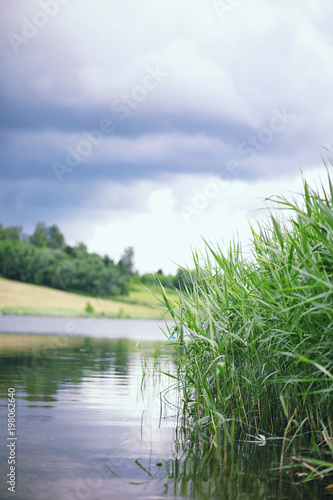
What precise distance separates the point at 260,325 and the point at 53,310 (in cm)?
6481

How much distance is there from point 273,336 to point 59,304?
69075 mm

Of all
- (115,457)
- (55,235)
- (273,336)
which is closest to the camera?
(273,336)

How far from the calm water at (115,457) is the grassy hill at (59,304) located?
5288cm

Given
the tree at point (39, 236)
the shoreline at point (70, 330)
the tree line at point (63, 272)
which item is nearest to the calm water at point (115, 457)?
the shoreline at point (70, 330)

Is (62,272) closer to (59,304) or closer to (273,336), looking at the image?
(59,304)

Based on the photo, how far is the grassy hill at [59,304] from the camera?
222 feet

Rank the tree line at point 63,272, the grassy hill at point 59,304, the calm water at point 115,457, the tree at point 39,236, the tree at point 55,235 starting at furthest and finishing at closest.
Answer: the tree at point 55,235 → the tree at point 39,236 → the tree line at point 63,272 → the grassy hill at point 59,304 → the calm water at point 115,457

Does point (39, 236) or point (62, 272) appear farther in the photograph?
point (39, 236)

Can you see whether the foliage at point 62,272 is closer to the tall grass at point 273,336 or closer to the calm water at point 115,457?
the calm water at point 115,457

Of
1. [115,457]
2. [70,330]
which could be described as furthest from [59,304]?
[115,457]

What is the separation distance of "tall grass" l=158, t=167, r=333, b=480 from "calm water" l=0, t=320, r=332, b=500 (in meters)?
0.46

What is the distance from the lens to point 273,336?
19.5 feet

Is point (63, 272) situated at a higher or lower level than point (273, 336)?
higher

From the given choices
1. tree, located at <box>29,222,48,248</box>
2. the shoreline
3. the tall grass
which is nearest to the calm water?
the tall grass
